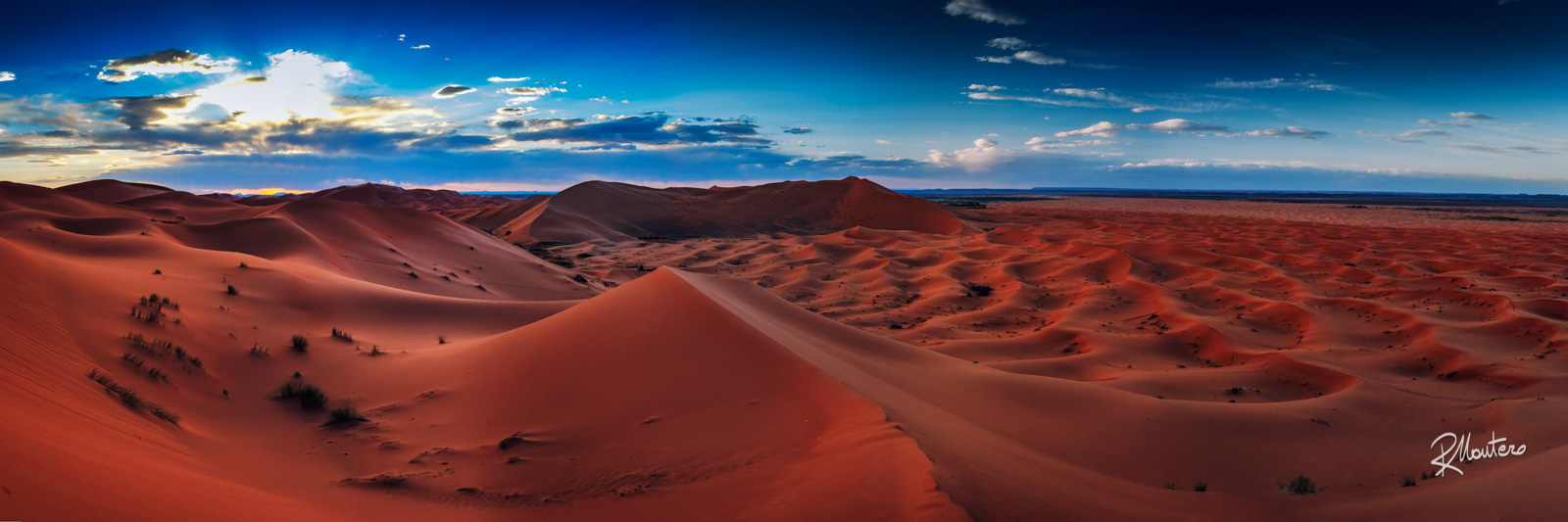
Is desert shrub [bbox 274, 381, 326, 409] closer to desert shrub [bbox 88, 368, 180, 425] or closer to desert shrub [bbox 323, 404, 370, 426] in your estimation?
desert shrub [bbox 323, 404, 370, 426]

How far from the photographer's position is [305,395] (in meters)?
4.83

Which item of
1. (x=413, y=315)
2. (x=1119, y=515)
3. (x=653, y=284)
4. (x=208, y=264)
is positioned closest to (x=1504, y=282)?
(x=1119, y=515)

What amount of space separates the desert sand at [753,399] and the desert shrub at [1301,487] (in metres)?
0.07

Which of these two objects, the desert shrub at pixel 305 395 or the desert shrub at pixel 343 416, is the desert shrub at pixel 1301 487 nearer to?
the desert shrub at pixel 343 416

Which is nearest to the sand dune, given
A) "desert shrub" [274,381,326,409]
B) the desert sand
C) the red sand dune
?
the red sand dune

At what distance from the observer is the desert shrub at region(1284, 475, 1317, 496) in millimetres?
3479

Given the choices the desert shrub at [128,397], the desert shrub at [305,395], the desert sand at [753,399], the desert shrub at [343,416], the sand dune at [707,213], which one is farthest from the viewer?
the sand dune at [707,213]

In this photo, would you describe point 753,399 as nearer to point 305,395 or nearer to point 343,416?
point 343,416
